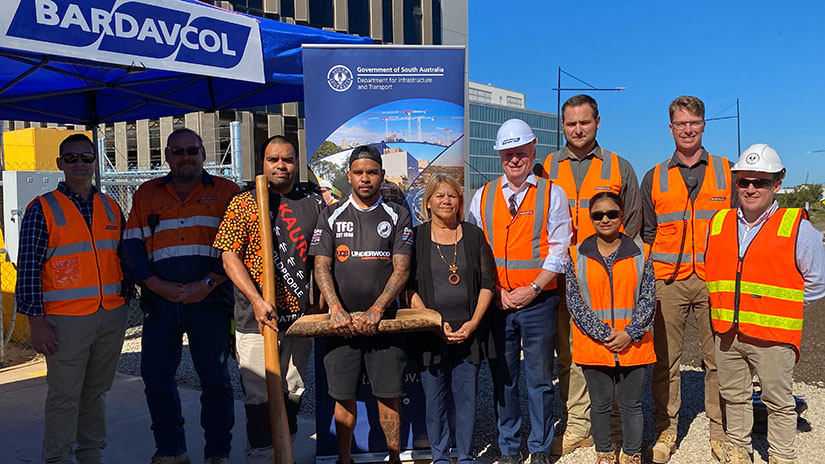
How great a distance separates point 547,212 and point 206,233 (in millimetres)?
2121

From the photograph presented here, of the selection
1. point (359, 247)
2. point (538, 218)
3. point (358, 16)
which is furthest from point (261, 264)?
point (358, 16)

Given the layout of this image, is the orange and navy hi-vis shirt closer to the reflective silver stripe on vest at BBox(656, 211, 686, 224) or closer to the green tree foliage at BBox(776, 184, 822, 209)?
the reflective silver stripe on vest at BBox(656, 211, 686, 224)

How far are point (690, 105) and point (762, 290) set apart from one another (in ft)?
4.31

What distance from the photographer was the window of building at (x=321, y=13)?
30672 millimetres

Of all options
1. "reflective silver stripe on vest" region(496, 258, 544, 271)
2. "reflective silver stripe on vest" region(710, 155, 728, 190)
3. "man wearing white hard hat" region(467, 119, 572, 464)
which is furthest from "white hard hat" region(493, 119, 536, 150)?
"reflective silver stripe on vest" region(710, 155, 728, 190)

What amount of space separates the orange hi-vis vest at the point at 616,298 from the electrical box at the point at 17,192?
8121 millimetres

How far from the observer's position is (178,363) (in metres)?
3.84

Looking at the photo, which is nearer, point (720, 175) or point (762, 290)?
point (762, 290)

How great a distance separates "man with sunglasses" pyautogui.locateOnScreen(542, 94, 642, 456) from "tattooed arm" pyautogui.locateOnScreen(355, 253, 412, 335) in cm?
134

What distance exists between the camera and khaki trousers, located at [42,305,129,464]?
3598mm

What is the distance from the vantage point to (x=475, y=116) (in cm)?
8850

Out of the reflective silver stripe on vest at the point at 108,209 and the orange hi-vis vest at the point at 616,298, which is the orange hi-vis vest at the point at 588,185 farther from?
the reflective silver stripe on vest at the point at 108,209

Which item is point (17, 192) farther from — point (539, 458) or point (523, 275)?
point (539, 458)

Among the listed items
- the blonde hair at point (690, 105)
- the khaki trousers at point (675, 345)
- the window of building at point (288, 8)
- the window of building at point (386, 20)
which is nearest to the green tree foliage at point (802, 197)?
the window of building at point (386, 20)
